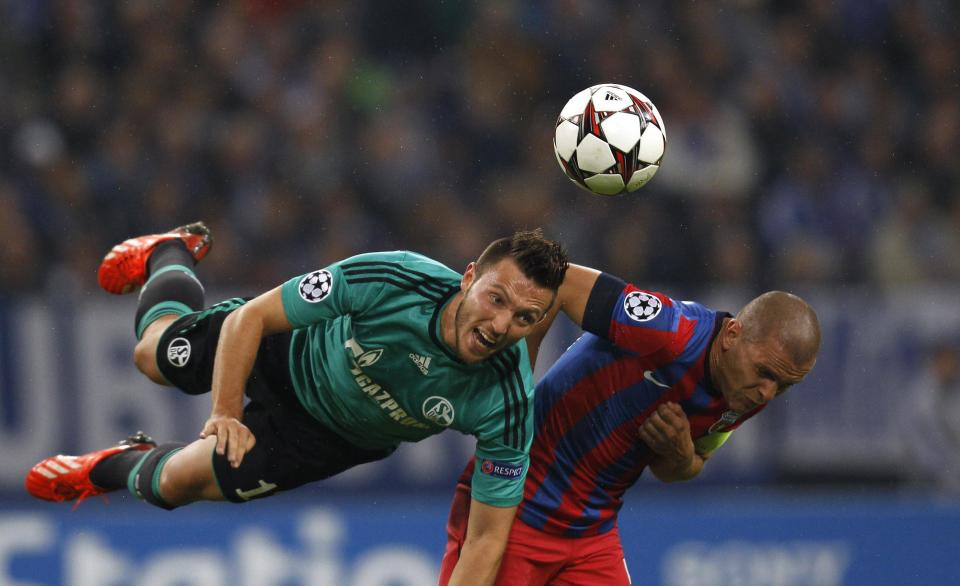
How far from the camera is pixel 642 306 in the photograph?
205 inches

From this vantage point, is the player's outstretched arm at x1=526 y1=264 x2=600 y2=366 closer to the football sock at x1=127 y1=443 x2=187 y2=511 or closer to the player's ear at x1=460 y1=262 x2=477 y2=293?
the player's ear at x1=460 y1=262 x2=477 y2=293

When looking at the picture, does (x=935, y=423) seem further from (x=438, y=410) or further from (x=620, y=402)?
(x=438, y=410)

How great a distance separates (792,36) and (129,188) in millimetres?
5641

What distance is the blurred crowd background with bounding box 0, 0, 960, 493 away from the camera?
31.3 ft

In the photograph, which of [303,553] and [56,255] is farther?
[56,255]

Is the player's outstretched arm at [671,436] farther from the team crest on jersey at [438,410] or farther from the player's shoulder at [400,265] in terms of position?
the player's shoulder at [400,265]

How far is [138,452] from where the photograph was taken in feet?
19.6

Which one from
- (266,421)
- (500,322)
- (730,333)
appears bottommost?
(266,421)

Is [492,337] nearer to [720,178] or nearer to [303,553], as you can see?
[303,553]

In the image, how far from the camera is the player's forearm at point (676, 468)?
5.48 meters

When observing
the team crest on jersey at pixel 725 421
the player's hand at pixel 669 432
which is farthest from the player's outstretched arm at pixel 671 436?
the team crest on jersey at pixel 725 421

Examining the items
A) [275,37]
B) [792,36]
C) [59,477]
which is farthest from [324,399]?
[792,36]

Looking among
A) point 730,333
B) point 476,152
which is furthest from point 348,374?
point 476,152

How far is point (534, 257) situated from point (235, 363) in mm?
1092
